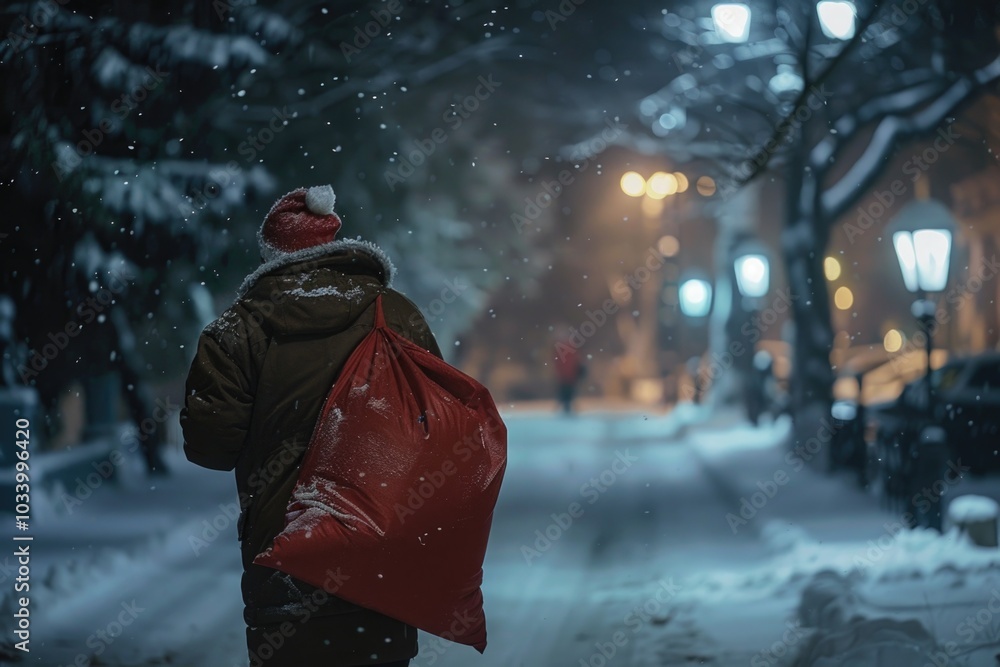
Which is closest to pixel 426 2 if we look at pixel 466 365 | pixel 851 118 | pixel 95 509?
pixel 466 365

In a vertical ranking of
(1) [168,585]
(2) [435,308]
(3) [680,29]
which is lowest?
(1) [168,585]

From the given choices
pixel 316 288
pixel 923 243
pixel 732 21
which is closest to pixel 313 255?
pixel 316 288

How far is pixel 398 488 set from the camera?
2.61m

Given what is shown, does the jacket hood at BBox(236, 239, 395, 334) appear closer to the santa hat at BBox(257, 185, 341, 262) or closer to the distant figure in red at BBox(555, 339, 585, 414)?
the santa hat at BBox(257, 185, 341, 262)

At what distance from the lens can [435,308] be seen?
6.49 meters

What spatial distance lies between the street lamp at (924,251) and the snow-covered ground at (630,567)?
40.9 inches

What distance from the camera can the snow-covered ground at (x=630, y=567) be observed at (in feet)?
17.5

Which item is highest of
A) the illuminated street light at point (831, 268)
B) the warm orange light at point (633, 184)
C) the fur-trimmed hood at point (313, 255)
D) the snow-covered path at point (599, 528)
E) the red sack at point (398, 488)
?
the fur-trimmed hood at point (313, 255)

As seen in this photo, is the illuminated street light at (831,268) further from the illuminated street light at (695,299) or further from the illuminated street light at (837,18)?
the illuminated street light at (837,18)

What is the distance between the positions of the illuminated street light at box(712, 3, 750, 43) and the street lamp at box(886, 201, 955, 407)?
4.61 feet

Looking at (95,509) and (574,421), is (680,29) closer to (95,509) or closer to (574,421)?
(574,421)

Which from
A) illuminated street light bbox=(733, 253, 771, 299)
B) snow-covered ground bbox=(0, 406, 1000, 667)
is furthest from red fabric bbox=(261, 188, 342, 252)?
illuminated street light bbox=(733, 253, 771, 299)

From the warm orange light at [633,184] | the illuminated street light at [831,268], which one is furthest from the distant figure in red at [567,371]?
the illuminated street light at [831,268]

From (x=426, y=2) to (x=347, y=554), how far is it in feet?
15.5
